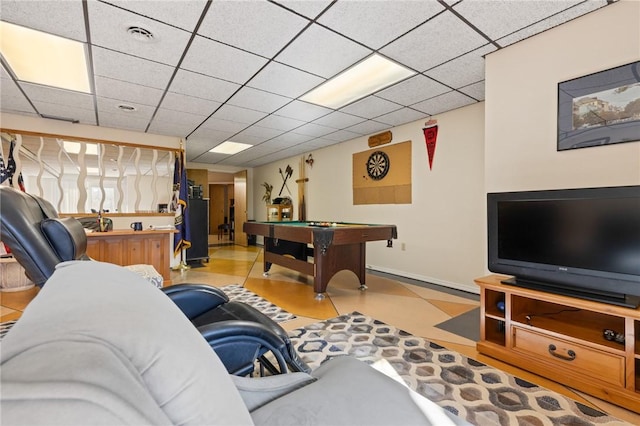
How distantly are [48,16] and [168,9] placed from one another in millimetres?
891

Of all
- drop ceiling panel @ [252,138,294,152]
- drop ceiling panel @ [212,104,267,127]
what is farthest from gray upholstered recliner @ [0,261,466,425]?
drop ceiling panel @ [252,138,294,152]

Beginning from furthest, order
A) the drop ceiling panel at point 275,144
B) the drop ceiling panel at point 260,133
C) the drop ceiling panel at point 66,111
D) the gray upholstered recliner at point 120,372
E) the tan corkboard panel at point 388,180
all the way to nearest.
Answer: the drop ceiling panel at point 275,144 < the drop ceiling panel at point 260,133 < the tan corkboard panel at point 388,180 < the drop ceiling panel at point 66,111 < the gray upholstered recliner at point 120,372

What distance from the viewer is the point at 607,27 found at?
81.2 inches

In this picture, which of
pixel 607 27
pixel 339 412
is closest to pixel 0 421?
pixel 339 412

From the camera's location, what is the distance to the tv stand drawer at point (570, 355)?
1.70m

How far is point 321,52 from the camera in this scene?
2.58m

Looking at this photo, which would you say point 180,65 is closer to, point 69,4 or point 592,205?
point 69,4

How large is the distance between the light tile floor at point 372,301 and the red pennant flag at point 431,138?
198 centimetres

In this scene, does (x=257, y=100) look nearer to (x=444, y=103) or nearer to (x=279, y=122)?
(x=279, y=122)

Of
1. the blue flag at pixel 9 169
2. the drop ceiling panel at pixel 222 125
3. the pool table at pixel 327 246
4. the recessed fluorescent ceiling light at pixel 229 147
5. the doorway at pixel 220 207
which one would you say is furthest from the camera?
the doorway at pixel 220 207

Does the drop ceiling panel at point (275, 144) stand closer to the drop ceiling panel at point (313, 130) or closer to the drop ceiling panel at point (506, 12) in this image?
the drop ceiling panel at point (313, 130)

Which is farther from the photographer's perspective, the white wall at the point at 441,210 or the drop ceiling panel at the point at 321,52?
the white wall at the point at 441,210

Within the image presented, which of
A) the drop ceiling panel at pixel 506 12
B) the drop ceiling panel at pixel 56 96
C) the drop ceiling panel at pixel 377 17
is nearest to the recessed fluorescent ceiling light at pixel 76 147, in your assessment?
the drop ceiling panel at pixel 56 96

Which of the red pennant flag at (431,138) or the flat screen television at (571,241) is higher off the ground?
the red pennant flag at (431,138)
